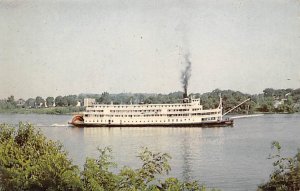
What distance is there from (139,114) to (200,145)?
820 mm

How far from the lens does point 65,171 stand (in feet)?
12.5

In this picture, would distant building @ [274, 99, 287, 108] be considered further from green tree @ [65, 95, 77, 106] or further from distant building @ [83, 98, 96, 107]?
green tree @ [65, 95, 77, 106]

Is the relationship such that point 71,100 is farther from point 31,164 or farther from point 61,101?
point 31,164

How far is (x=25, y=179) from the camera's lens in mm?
3990

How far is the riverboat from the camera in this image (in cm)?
663

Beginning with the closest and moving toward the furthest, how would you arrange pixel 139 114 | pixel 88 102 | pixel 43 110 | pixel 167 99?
pixel 43 110
pixel 88 102
pixel 167 99
pixel 139 114

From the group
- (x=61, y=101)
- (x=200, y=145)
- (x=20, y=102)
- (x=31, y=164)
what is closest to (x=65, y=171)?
(x=31, y=164)

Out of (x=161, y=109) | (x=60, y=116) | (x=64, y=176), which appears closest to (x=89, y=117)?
(x=60, y=116)

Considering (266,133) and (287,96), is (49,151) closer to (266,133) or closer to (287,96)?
(287,96)

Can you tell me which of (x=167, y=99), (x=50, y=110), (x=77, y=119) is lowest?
(x=77, y=119)

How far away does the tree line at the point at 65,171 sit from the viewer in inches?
144

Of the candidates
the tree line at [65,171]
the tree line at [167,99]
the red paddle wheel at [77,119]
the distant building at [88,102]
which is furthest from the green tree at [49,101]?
the tree line at [65,171]

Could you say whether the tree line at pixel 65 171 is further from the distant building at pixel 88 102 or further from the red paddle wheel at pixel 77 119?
the red paddle wheel at pixel 77 119

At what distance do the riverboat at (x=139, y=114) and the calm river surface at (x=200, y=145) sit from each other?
0.32 ft
